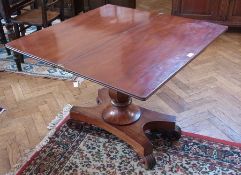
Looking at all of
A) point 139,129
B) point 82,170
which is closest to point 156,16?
point 139,129

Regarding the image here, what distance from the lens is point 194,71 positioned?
255 cm

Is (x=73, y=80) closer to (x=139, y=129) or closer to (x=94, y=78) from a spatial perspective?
(x=139, y=129)

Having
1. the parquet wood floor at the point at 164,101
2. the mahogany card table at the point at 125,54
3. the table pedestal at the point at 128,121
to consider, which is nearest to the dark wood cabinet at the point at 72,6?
the parquet wood floor at the point at 164,101

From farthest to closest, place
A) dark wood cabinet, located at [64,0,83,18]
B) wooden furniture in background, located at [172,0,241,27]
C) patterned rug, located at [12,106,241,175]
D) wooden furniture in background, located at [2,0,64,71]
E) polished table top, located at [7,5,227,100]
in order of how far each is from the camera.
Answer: dark wood cabinet, located at [64,0,83,18] → wooden furniture in background, located at [172,0,241,27] → wooden furniture in background, located at [2,0,64,71] → patterned rug, located at [12,106,241,175] → polished table top, located at [7,5,227,100]

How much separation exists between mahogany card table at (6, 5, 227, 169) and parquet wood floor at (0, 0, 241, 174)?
0.27 m

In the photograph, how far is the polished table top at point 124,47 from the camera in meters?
1.21

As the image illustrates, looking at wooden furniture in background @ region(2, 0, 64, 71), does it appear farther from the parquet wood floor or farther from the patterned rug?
the patterned rug

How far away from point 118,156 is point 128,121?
0.69ft

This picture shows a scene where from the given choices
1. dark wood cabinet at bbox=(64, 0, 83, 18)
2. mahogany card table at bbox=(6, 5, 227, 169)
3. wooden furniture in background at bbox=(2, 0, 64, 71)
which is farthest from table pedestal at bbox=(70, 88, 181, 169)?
dark wood cabinet at bbox=(64, 0, 83, 18)

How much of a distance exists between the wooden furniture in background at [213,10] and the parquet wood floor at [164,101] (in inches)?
21.4

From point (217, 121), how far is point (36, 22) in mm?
1664

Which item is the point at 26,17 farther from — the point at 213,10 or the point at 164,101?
the point at 213,10

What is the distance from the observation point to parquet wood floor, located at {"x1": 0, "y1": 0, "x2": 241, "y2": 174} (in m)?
1.87

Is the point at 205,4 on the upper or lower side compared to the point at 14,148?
upper
